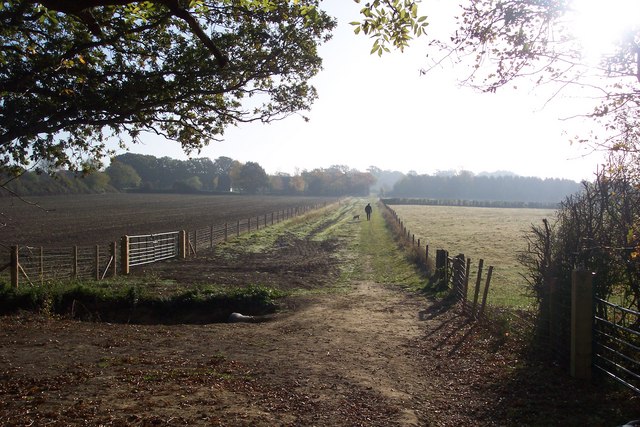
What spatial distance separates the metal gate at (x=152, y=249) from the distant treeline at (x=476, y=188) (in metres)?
147

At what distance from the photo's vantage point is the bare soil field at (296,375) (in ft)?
18.1

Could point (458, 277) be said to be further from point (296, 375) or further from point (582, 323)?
point (296, 375)

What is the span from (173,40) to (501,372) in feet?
26.7

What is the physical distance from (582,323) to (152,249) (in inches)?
727

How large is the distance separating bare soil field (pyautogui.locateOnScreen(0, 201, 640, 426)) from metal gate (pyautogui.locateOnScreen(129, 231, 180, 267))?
29.7 feet

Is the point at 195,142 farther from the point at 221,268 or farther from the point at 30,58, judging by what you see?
the point at 221,268

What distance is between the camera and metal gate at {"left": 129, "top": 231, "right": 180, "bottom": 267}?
2073 centimetres

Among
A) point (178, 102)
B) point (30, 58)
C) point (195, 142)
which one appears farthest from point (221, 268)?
point (30, 58)

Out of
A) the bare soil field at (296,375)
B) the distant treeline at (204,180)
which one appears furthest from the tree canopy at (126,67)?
the distant treeline at (204,180)

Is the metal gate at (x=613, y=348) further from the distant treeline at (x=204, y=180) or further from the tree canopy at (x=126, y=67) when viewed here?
the distant treeline at (x=204, y=180)

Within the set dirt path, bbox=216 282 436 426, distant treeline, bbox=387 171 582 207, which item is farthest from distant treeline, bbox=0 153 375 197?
dirt path, bbox=216 282 436 426

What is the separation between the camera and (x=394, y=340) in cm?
962

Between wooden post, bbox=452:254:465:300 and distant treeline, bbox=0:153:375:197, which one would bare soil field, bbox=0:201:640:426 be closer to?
wooden post, bbox=452:254:465:300

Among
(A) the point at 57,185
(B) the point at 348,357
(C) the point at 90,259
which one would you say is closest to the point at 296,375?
(B) the point at 348,357
